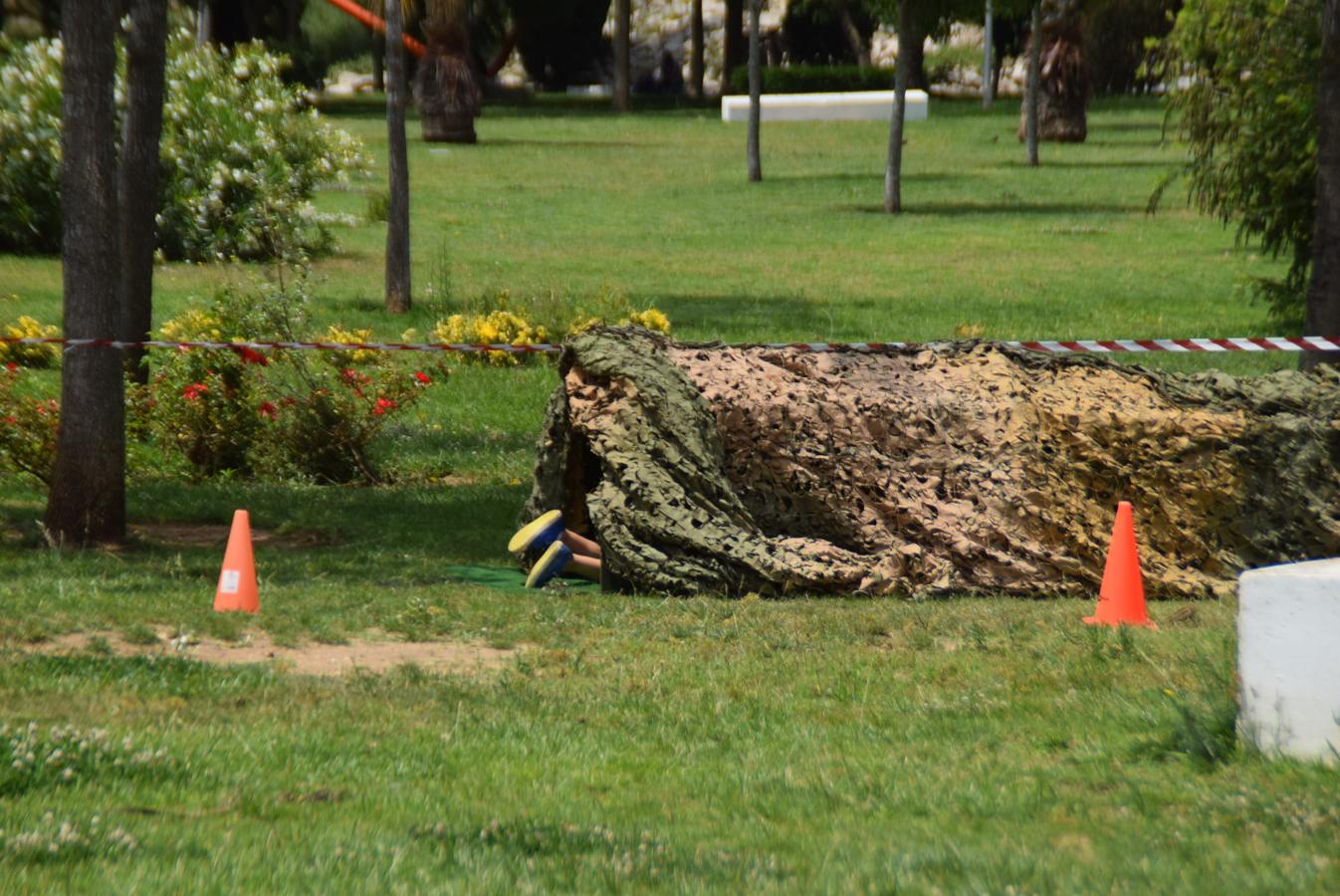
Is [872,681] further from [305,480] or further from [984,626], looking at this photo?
[305,480]

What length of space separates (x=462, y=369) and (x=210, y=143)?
30.2 feet

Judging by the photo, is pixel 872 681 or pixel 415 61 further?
pixel 415 61

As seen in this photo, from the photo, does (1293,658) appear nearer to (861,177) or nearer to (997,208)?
(997,208)

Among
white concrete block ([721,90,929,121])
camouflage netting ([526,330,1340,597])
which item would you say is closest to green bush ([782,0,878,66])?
white concrete block ([721,90,929,121])

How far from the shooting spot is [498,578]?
31.2 ft

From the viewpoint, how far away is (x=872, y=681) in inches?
269

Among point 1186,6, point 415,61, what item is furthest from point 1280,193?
point 415,61

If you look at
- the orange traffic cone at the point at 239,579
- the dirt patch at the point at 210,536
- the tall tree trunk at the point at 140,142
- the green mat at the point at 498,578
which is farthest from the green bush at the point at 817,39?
the orange traffic cone at the point at 239,579

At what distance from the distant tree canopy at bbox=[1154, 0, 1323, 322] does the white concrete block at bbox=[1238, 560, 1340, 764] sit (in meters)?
14.6

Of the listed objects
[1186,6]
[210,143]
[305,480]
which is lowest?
[305,480]

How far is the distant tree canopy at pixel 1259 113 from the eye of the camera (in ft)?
62.6

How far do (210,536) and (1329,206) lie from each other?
8456mm

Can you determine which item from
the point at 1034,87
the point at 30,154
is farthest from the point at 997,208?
the point at 30,154

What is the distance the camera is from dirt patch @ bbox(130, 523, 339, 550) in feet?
33.6
